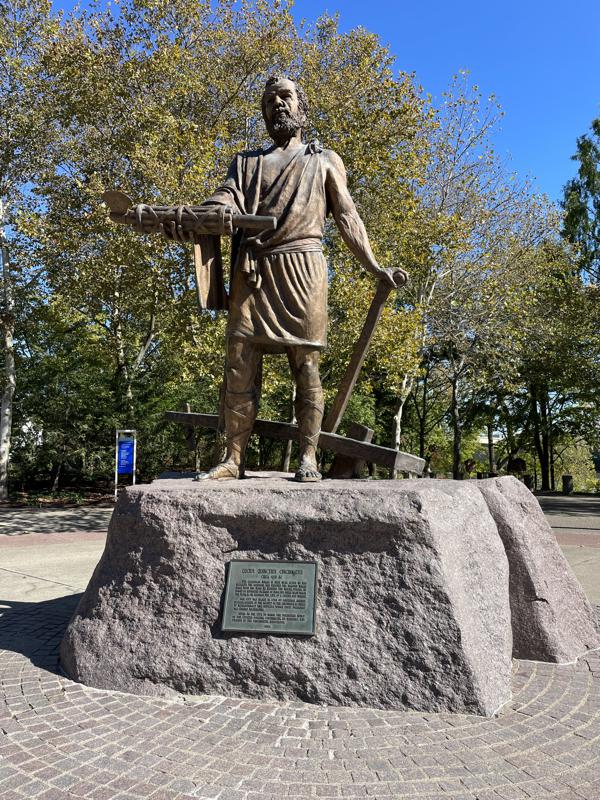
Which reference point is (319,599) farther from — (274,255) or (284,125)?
(284,125)

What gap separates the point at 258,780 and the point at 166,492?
1583mm

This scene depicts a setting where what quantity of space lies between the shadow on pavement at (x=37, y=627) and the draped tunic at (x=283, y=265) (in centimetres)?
231

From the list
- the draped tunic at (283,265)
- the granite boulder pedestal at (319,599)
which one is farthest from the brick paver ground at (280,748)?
the draped tunic at (283,265)

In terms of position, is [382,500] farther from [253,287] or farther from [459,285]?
[459,285]

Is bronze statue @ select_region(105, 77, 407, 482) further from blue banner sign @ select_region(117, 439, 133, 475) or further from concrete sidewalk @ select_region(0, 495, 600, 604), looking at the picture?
blue banner sign @ select_region(117, 439, 133, 475)

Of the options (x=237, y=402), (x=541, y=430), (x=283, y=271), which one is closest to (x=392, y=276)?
(x=283, y=271)

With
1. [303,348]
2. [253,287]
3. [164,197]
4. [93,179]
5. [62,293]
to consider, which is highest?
[93,179]

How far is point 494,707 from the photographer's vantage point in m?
Answer: 2.97

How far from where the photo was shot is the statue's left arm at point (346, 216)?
4164 millimetres

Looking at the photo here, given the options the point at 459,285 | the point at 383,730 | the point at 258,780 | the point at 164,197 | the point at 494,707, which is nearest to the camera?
the point at 258,780

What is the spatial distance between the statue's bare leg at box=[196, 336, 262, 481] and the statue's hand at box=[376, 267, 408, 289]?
0.98m

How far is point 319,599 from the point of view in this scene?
3.19 meters

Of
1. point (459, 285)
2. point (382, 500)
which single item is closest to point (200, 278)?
point (382, 500)

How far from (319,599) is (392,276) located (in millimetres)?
2181
